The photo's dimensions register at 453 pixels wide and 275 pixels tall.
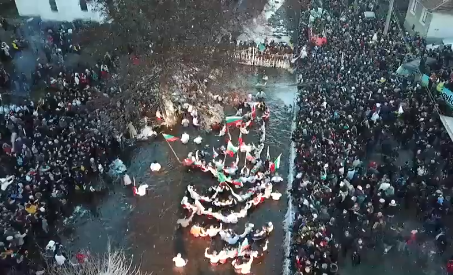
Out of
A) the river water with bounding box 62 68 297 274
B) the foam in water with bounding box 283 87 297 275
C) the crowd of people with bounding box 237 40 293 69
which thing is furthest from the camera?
the crowd of people with bounding box 237 40 293 69

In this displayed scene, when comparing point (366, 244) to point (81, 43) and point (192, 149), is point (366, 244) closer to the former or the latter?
point (192, 149)

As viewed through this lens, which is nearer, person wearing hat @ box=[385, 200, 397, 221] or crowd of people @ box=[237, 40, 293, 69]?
person wearing hat @ box=[385, 200, 397, 221]

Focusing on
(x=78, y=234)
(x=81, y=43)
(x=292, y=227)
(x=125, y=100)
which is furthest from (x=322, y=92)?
(x=81, y=43)

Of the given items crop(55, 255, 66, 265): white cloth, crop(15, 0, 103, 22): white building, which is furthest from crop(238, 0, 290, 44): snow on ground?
crop(55, 255, 66, 265): white cloth

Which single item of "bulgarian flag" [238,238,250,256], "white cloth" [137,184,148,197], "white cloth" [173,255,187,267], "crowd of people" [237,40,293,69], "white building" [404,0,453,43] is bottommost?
"white cloth" [173,255,187,267]

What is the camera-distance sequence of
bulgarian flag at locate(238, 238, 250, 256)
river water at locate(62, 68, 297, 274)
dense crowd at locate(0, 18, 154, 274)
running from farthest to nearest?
dense crowd at locate(0, 18, 154, 274), river water at locate(62, 68, 297, 274), bulgarian flag at locate(238, 238, 250, 256)

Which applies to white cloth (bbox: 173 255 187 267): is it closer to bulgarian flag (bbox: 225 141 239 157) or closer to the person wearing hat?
bulgarian flag (bbox: 225 141 239 157)

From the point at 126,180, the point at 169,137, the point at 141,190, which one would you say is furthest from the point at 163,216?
the point at 169,137

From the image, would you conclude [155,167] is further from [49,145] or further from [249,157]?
[49,145]
